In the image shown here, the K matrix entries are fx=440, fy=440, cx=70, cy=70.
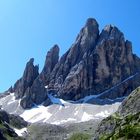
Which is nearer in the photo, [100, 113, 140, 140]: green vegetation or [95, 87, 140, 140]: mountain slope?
[100, 113, 140, 140]: green vegetation

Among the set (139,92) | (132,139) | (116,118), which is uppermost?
(139,92)

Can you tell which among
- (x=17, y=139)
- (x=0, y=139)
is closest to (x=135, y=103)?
(x=0, y=139)

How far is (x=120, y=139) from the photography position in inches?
3194

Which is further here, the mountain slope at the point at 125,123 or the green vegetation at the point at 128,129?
the mountain slope at the point at 125,123

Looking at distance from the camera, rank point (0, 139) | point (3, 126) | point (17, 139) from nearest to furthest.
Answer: point (0, 139)
point (17, 139)
point (3, 126)

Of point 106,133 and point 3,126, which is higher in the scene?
point 3,126

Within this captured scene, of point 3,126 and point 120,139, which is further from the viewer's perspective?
point 3,126

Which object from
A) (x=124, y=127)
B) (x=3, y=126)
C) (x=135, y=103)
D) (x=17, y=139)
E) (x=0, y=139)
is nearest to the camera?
(x=124, y=127)

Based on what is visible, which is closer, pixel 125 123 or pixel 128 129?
pixel 128 129

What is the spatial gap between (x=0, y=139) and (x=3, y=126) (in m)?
61.2

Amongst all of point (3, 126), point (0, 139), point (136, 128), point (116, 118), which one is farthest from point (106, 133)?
point (3, 126)

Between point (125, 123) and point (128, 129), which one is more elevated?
point (125, 123)

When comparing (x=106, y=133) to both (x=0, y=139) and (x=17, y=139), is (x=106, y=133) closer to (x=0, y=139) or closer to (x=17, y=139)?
(x=0, y=139)

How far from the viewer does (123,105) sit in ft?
347
